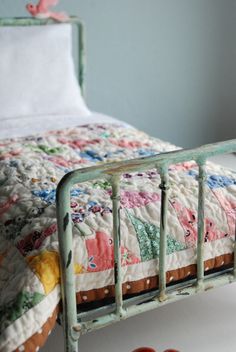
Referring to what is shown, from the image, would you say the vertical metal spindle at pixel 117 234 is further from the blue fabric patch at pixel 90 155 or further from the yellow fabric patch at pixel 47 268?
the blue fabric patch at pixel 90 155

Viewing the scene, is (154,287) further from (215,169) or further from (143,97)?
(143,97)

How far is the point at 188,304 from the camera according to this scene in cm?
214

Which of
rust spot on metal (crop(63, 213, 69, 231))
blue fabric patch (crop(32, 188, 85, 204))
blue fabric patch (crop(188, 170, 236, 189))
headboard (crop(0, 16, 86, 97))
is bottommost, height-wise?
blue fabric patch (crop(188, 170, 236, 189))

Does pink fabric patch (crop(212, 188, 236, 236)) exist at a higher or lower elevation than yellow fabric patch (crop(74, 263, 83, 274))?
higher

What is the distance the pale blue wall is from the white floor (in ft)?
5.24

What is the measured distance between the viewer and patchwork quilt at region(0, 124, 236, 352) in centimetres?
148

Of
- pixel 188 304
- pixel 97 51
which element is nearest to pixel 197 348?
pixel 188 304

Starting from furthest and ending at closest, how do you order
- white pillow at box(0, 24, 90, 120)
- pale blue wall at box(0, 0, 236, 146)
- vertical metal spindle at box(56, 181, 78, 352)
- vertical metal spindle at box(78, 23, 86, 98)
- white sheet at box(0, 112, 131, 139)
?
pale blue wall at box(0, 0, 236, 146)
vertical metal spindle at box(78, 23, 86, 98)
white pillow at box(0, 24, 90, 120)
white sheet at box(0, 112, 131, 139)
vertical metal spindle at box(56, 181, 78, 352)

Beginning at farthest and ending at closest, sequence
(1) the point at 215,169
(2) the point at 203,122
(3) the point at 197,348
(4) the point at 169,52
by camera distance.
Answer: (2) the point at 203,122 → (4) the point at 169,52 → (1) the point at 215,169 → (3) the point at 197,348

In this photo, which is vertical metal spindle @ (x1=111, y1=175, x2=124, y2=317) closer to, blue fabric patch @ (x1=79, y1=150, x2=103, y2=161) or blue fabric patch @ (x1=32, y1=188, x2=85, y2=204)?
blue fabric patch @ (x1=32, y1=188, x2=85, y2=204)

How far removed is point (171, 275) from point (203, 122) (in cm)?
221

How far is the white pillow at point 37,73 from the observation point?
8.72 ft

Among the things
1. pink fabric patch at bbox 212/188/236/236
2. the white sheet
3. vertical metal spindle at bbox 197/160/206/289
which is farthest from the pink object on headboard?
vertical metal spindle at bbox 197/160/206/289

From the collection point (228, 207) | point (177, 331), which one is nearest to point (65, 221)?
point (228, 207)
